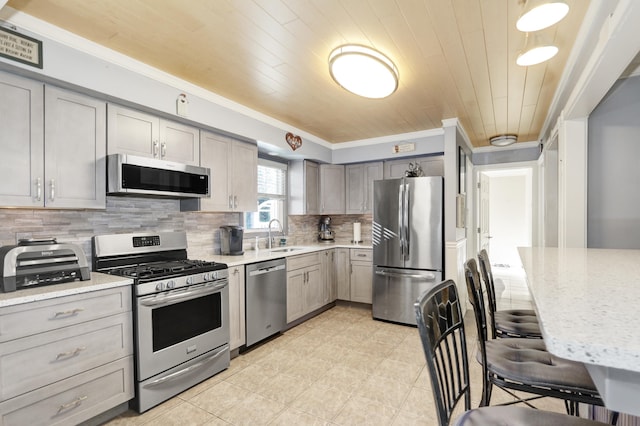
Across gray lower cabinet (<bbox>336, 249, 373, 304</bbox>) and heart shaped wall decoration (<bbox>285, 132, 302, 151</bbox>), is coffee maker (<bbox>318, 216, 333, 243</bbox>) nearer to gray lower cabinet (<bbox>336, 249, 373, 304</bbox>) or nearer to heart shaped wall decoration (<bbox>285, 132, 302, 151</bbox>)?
gray lower cabinet (<bbox>336, 249, 373, 304</bbox>)

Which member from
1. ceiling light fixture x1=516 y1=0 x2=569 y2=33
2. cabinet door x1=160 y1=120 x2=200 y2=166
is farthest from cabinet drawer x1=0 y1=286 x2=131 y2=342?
ceiling light fixture x1=516 y1=0 x2=569 y2=33

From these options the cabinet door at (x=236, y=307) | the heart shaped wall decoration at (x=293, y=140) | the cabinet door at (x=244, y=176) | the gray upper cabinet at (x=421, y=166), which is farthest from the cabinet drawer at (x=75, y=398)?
the gray upper cabinet at (x=421, y=166)

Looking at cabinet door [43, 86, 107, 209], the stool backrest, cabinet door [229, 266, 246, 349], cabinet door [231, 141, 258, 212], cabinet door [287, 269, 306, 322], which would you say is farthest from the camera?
cabinet door [287, 269, 306, 322]

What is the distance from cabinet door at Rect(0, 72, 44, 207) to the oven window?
A: 104 centimetres

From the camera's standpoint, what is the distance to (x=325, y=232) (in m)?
5.07

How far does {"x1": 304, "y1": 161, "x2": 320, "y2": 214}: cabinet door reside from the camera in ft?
14.9

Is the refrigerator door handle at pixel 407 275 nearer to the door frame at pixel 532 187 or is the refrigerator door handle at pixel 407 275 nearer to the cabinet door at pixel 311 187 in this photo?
the cabinet door at pixel 311 187

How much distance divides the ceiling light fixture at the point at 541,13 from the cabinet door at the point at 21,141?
2723 mm

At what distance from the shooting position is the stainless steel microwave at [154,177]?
7.39ft

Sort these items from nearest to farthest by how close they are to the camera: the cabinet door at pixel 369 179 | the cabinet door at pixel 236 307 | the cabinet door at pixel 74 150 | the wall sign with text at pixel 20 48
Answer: the wall sign with text at pixel 20 48
the cabinet door at pixel 74 150
the cabinet door at pixel 236 307
the cabinet door at pixel 369 179

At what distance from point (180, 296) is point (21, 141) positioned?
52.6 inches

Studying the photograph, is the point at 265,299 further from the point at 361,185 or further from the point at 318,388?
the point at 361,185

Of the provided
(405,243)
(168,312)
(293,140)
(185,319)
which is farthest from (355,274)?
Result: (168,312)

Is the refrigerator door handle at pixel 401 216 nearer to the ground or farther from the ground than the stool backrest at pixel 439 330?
farther from the ground
